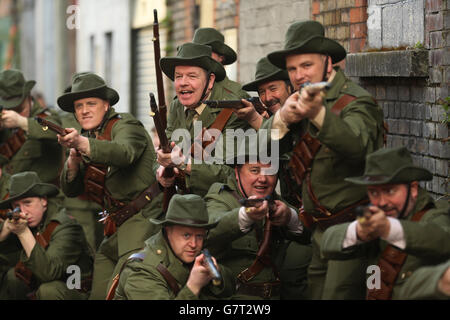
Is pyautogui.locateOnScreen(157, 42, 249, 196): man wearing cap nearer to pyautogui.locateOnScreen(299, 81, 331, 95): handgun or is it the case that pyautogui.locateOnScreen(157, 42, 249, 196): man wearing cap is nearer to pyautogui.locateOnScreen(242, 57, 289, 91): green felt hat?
pyautogui.locateOnScreen(242, 57, 289, 91): green felt hat

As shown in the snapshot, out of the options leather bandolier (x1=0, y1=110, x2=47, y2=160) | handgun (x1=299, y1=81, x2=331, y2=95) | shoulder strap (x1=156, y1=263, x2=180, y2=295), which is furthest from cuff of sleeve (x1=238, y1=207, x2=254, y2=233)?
leather bandolier (x1=0, y1=110, x2=47, y2=160)

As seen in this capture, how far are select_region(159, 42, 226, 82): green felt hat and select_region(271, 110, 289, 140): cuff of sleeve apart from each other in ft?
5.61

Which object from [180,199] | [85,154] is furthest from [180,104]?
[180,199]

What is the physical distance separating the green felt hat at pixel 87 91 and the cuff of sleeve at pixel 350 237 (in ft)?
10.7

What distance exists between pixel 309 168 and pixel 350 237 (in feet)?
2.52

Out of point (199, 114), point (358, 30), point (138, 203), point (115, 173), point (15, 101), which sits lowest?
point (138, 203)

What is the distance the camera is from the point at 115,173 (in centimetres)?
839

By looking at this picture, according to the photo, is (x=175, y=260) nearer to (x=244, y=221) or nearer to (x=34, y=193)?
(x=244, y=221)

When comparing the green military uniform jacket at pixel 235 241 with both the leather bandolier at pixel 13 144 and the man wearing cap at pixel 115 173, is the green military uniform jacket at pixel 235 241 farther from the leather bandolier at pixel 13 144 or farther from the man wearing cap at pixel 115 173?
the leather bandolier at pixel 13 144

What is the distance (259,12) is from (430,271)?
6.48 meters

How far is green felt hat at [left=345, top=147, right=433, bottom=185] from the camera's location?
568 cm

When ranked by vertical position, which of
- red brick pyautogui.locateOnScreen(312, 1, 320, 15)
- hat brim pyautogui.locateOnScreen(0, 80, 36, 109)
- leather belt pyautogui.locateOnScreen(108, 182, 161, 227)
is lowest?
leather belt pyautogui.locateOnScreen(108, 182, 161, 227)

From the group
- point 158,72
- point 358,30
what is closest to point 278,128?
point 158,72

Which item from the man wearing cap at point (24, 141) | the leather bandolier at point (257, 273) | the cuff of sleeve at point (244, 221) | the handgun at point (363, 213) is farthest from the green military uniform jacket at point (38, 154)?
the handgun at point (363, 213)
